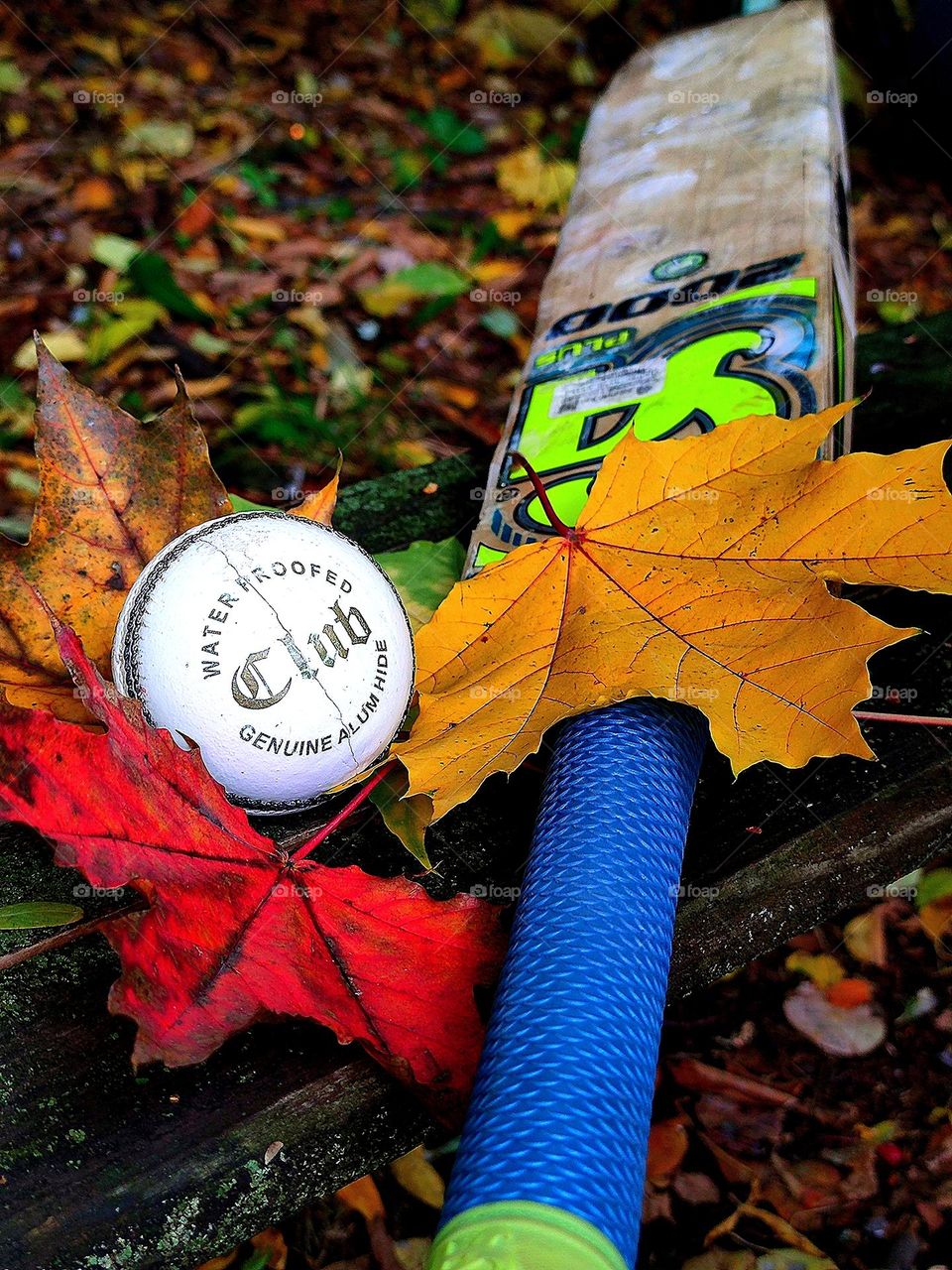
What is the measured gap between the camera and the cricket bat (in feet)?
3.18

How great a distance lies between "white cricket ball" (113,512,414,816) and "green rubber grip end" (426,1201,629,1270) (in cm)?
54


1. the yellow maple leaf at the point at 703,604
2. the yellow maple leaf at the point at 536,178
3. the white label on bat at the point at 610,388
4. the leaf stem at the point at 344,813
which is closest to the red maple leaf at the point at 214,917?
the leaf stem at the point at 344,813

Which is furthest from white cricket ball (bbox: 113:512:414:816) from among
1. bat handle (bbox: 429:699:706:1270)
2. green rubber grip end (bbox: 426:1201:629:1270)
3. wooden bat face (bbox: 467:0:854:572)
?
green rubber grip end (bbox: 426:1201:629:1270)

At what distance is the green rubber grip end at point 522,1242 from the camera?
88 centimetres

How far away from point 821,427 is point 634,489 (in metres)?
0.24

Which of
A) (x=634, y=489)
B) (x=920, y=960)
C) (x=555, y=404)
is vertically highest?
(x=634, y=489)

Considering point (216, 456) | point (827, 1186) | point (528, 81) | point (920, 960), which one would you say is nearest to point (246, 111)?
point (528, 81)

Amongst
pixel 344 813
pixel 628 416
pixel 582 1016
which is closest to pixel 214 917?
pixel 344 813

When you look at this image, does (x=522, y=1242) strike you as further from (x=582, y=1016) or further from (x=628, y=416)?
(x=628, y=416)

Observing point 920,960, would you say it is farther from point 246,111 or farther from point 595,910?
point 246,111

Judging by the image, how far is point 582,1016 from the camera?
41.7 inches

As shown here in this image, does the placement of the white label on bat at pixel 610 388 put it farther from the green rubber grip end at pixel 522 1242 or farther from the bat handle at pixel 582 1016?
the green rubber grip end at pixel 522 1242

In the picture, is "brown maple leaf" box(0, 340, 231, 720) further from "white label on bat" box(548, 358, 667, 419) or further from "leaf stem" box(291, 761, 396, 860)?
"white label on bat" box(548, 358, 667, 419)

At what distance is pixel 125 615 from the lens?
133 centimetres
